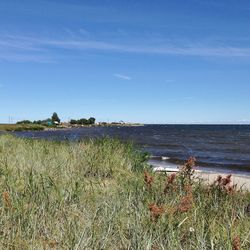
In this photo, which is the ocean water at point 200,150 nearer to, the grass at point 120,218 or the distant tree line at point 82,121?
the grass at point 120,218

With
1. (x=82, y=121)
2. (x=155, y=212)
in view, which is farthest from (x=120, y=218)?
(x=82, y=121)

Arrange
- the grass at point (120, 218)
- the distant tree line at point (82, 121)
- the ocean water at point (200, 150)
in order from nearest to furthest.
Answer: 1. the grass at point (120, 218)
2. the ocean water at point (200, 150)
3. the distant tree line at point (82, 121)

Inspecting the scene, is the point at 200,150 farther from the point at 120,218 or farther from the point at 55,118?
the point at 55,118

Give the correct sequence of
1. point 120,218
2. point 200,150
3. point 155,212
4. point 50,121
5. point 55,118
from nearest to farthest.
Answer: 1. point 155,212
2. point 120,218
3. point 200,150
4. point 50,121
5. point 55,118

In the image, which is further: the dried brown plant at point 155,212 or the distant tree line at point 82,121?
the distant tree line at point 82,121

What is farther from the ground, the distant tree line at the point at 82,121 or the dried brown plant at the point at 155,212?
the distant tree line at the point at 82,121

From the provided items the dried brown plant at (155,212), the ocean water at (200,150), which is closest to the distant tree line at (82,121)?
the ocean water at (200,150)

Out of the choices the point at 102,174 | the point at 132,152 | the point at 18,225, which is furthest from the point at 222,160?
the point at 18,225

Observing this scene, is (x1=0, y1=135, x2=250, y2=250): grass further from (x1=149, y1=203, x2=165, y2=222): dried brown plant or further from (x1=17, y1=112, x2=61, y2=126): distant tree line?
(x1=17, y1=112, x2=61, y2=126): distant tree line

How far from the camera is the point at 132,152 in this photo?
12852 millimetres

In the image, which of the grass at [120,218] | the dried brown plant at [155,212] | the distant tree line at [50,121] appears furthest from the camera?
the distant tree line at [50,121]

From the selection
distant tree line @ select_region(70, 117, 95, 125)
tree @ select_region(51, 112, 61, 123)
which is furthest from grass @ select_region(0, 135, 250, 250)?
distant tree line @ select_region(70, 117, 95, 125)

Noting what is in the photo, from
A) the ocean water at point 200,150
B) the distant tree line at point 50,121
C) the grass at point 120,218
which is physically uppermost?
the distant tree line at point 50,121

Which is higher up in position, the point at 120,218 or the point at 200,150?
the point at 120,218
